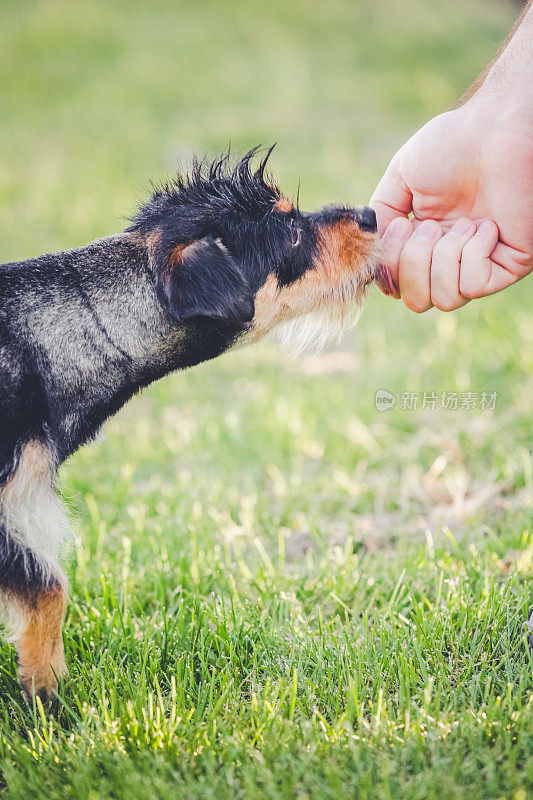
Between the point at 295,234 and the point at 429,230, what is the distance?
660 mm

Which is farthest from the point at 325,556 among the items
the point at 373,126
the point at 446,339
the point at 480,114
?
the point at 373,126

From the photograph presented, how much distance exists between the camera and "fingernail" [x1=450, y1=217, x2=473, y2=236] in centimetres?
295

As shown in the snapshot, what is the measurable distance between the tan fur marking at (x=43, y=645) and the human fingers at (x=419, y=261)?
81.0 inches

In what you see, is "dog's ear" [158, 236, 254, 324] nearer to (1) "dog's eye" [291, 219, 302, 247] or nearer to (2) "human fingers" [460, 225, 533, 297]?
(1) "dog's eye" [291, 219, 302, 247]

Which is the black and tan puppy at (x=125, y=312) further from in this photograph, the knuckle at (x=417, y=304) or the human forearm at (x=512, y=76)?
the human forearm at (x=512, y=76)

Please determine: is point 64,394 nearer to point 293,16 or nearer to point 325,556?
point 325,556

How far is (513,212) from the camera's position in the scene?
9.04 feet

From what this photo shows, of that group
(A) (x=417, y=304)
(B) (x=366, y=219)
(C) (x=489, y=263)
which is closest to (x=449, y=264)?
(C) (x=489, y=263)

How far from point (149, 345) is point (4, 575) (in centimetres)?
103

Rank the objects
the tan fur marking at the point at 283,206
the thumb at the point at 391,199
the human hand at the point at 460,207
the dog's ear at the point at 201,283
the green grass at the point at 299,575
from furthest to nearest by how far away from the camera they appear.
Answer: the thumb at the point at 391,199
the tan fur marking at the point at 283,206
the human hand at the point at 460,207
the dog's ear at the point at 201,283
the green grass at the point at 299,575

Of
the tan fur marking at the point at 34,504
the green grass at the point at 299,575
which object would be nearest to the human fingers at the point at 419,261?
the green grass at the point at 299,575

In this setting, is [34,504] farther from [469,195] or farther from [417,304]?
[469,195]

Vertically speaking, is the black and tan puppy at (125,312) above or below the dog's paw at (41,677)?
above

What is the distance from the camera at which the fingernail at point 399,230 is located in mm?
3160
